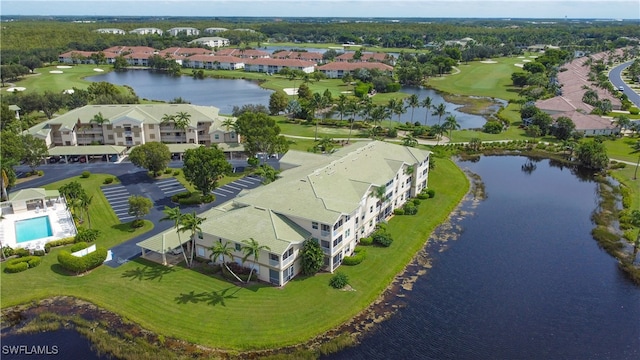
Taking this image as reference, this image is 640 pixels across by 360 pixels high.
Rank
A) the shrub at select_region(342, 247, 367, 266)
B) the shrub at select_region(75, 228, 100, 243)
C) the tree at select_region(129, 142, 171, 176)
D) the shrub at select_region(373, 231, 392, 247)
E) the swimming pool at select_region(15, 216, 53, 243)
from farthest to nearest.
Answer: the tree at select_region(129, 142, 171, 176) < the swimming pool at select_region(15, 216, 53, 243) < the shrub at select_region(373, 231, 392, 247) < the shrub at select_region(75, 228, 100, 243) < the shrub at select_region(342, 247, 367, 266)

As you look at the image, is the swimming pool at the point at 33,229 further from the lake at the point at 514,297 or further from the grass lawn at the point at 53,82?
the grass lawn at the point at 53,82

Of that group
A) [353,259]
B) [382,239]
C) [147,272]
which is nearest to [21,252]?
[147,272]

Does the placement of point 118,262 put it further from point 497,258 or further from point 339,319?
point 497,258

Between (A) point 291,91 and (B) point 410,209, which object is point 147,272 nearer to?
(B) point 410,209

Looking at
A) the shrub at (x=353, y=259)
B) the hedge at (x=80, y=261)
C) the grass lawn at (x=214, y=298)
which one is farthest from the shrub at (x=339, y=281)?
the hedge at (x=80, y=261)

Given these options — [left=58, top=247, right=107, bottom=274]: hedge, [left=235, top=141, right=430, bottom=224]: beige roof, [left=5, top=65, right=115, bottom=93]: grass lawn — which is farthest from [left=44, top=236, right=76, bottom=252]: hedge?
[left=5, top=65, right=115, bottom=93]: grass lawn

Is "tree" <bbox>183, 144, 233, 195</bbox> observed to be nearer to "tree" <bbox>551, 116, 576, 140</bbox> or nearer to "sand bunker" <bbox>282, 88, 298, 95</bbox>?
"tree" <bbox>551, 116, 576, 140</bbox>
